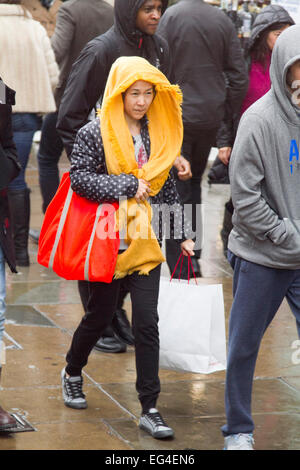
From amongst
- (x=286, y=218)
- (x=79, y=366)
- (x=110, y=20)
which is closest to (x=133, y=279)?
(x=79, y=366)

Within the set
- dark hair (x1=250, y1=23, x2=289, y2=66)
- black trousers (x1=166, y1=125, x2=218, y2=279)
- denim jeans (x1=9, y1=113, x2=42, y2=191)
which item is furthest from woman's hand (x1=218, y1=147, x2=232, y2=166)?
denim jeans (x1=9, y1=113, x2=42, y2=191)

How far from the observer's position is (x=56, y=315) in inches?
253

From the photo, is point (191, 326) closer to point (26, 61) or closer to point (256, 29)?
point (256, 29)

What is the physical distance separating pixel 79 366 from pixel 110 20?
3.63 metres

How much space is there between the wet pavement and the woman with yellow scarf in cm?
22

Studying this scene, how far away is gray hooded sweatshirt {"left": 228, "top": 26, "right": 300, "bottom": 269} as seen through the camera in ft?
13.0

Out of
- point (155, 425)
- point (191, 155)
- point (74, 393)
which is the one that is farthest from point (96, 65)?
point (191, 155)

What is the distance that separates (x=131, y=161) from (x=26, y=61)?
10.2 feet

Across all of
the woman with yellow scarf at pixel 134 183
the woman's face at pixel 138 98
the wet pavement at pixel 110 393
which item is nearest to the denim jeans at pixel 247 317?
the wet pavement at pixel 110 393

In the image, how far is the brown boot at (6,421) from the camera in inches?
172

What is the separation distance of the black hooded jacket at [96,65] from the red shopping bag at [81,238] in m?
0.75

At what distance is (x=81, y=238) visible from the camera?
14.9ft
